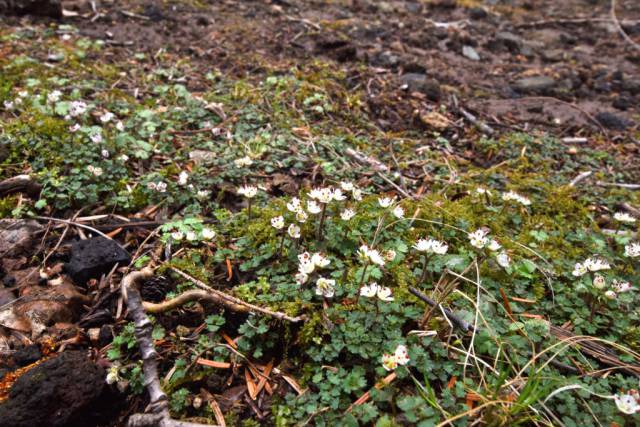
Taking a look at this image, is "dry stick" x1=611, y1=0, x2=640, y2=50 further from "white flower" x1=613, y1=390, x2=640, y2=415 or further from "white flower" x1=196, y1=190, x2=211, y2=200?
"white flower" x1=196, y1=190, x2=211, y2=200

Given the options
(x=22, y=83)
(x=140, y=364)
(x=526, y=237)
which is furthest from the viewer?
(x=22, y=83)

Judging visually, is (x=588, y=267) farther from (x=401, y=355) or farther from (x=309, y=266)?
(x=309, y=266)

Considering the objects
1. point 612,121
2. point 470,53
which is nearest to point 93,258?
point 612,121

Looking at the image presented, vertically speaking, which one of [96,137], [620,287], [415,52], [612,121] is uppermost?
[96,137]

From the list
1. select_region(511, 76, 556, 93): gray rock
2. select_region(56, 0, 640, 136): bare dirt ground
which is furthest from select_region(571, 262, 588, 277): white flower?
select_region(511, 76, 556, 93): gray rock

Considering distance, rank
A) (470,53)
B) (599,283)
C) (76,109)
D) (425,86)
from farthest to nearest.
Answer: (470,53), (425,86), (76,109), (599,283)

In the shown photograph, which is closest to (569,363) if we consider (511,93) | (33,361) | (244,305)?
(244,305)

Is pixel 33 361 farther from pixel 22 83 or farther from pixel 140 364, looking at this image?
pixel 22 83

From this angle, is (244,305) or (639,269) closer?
(244,305)
